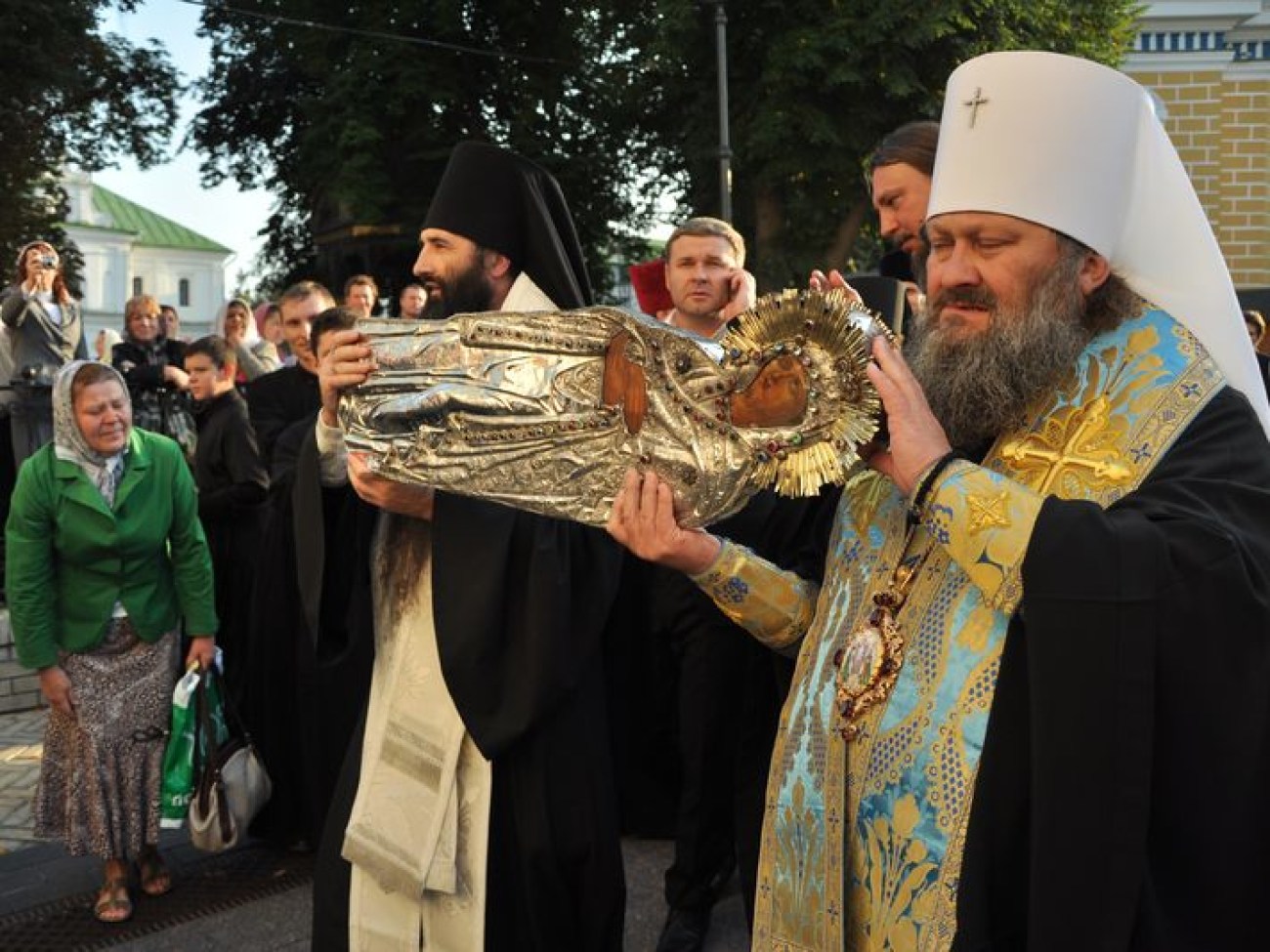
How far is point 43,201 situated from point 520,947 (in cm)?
1491

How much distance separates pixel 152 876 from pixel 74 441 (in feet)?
5.54

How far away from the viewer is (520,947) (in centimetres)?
289

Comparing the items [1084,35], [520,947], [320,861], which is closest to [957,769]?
[520,947]

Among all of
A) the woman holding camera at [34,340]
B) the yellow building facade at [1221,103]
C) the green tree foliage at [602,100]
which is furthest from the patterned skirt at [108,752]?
the yellow building facade at [1221,103]

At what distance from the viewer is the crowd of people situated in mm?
1633

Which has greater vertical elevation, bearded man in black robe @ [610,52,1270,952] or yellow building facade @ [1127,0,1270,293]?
yellow building facade @ [1127,0,1270,293]

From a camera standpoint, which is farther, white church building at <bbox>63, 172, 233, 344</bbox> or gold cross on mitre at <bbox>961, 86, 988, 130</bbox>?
white church building at <bbox>63, 172, 233, 344</bbox>

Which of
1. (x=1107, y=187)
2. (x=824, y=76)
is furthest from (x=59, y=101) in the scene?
(x=1107, y=187)

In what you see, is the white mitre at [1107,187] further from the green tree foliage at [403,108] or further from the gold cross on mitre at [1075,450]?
the green tree foliage at [403,108]

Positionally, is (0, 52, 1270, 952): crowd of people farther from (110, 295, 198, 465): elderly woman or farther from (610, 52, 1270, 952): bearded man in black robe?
(110, 295, 198, 465): elderly woman

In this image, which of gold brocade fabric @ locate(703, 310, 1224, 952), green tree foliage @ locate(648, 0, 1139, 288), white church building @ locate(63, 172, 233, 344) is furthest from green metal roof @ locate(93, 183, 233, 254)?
gold brocade fabric @ locate(703, 310, 1224, 952)

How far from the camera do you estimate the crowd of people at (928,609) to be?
1.63 meters

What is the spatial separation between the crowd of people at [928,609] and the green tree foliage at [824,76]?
13959 mm

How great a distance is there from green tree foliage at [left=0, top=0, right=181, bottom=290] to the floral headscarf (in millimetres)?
11492
